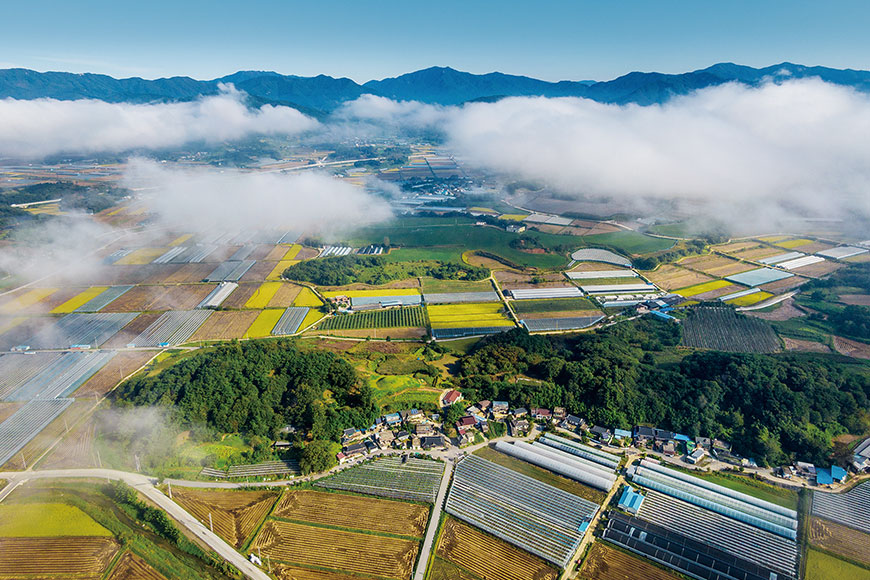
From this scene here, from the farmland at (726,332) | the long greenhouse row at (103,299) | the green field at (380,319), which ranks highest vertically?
the long greenhouse row at (103,299)

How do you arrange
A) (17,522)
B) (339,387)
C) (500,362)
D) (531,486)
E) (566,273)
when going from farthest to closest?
(566,273) → (500,362) → (339,387) → (531,486) → (17,522)

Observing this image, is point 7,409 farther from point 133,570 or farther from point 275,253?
point 275,253

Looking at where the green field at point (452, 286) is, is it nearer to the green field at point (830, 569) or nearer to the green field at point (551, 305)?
the green field at point (551, 305)

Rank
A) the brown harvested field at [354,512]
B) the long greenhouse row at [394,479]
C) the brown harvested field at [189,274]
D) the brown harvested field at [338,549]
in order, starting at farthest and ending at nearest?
the brown harvested field at [189,274] → the long greenhouse row at [394,479] → the brown harvested field at [354,512] → the brown harvested field at [338,549]

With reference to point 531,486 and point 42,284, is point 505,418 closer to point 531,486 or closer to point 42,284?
point 531,486

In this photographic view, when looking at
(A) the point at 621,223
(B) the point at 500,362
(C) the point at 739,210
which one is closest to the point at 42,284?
(B) the point at 500,362

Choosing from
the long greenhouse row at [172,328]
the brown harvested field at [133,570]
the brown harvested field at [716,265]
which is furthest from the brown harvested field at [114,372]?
the brown harvested field at [716,265]

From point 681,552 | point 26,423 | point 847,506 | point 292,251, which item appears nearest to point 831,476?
point 847,506
